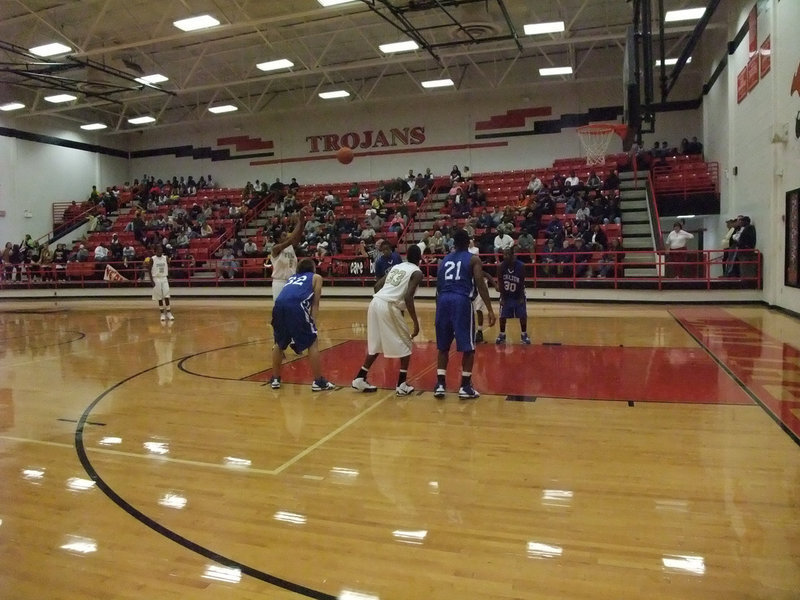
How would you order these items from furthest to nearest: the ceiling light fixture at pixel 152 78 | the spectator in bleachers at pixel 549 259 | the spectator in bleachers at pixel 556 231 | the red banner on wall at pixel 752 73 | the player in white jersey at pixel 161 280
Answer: the ceiling light fixture at pixel 152 78
the spectator in bleachers at pixel 556 231
the spectator in bleachers at pixel 549 259
the player in white jersey at pixel 161 280
the red banner on wall at pixel 752 73

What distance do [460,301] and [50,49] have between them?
16.8 meters

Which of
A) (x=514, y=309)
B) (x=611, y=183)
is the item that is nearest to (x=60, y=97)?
(x=611, y=183)

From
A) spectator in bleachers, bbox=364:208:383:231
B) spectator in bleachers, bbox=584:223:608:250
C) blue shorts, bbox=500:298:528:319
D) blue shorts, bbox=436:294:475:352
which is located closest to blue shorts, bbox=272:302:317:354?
blue shorts, bbox=436:294:475:352

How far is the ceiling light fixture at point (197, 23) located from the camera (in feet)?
49.7

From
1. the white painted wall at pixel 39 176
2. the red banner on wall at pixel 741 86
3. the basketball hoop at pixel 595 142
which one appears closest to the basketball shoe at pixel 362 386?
the red banner on wall at pixel 741 86

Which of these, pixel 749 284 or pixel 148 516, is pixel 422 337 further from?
pixel 749 284

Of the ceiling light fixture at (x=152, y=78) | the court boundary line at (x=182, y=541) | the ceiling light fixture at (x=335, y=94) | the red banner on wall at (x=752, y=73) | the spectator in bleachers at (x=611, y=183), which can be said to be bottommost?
the court boundary line at (x=182, y=541)

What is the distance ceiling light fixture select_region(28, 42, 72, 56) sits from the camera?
1671 cm

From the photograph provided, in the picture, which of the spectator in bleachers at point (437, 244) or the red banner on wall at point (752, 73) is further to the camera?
the spectator in bleachers at point (437, 244)

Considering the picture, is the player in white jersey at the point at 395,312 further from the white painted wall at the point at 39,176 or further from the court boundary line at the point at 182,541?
the white painted wall at the point at 39,176

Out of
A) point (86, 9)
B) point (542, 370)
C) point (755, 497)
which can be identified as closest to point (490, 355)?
point (542, 370)

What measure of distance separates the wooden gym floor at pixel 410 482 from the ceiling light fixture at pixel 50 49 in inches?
514

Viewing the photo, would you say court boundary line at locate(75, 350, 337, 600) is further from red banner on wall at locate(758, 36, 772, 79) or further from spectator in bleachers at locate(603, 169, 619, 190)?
spectator in bleachers at locate(603, 169, 619, 190)

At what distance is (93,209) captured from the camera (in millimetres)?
26797
